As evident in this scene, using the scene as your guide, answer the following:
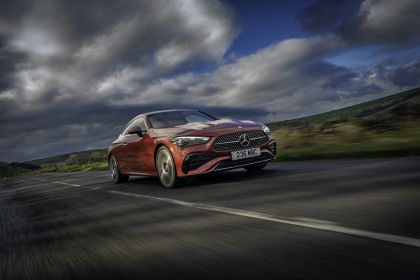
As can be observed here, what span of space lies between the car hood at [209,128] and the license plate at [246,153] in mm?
368

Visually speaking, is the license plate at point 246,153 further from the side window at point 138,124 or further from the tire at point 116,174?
the tire at point 116,174

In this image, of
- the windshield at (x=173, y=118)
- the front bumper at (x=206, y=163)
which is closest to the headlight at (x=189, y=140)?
the front bumper at (x=206, y=163)

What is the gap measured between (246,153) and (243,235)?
398cm

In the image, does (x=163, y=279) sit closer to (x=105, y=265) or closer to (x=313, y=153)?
(x=105, y=265)

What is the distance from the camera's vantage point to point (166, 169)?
296 inches

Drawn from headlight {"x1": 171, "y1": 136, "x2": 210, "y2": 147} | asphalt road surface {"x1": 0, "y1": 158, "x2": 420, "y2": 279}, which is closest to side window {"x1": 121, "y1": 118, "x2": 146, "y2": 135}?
headlight {"x1": 171, "y1": 136, "x2": 210, "y2": 147}

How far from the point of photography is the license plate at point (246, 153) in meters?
7.01

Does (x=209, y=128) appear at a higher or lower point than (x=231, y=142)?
higher

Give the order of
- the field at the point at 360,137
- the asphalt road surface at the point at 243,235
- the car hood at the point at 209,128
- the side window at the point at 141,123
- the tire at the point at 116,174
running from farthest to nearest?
the tire at the point at 116,174 → the field at the point at 360,137 → the side window at the point at 141,123 → the car hood at the point at 209,128 → the asphalt road surface at the point at 243,235

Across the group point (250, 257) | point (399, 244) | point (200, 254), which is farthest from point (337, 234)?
point (200, 254)

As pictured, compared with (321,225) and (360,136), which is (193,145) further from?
(360,136)

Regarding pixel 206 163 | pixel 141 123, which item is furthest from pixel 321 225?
pixel 141 123

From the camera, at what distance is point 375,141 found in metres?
10.3

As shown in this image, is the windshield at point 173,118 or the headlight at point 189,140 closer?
the headlight at point 189,140
